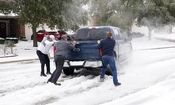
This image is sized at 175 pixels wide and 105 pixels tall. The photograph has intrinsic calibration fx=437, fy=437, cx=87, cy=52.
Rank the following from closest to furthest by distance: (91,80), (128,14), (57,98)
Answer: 1. (57,98)
2. (91,80)
3. (128,14)

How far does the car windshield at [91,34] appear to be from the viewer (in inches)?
675

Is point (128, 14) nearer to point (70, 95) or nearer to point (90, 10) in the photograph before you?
point (90, 10)

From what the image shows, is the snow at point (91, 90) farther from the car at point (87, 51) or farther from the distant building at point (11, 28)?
the distant building at point (11, 28)

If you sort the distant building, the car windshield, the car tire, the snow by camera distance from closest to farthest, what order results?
the snow, the car tire, the car windshield, the distant building

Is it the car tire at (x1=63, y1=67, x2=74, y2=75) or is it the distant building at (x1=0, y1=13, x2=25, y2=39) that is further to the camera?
the distant building at (x1=0, y1=13, x2=25, y2=39)

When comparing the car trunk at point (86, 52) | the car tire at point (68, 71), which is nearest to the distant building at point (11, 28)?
the car tire at point (68, 71)

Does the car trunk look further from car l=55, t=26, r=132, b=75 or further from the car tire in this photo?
the car tire

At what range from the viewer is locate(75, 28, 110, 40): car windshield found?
56.2ft

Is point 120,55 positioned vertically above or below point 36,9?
below

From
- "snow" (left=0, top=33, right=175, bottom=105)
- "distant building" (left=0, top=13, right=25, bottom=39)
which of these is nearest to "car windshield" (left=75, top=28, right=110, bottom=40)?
"snow" (left=0, top=33, right=175, bottom=105)

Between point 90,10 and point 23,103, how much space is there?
1584 inches

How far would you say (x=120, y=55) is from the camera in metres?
17.5

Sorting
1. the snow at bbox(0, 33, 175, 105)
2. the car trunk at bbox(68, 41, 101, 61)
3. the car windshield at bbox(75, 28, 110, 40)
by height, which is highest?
the car windshield at bbox(75, 28, 110, 40)

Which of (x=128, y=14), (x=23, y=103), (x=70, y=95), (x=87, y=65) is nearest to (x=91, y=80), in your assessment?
(x=87, y=65)
